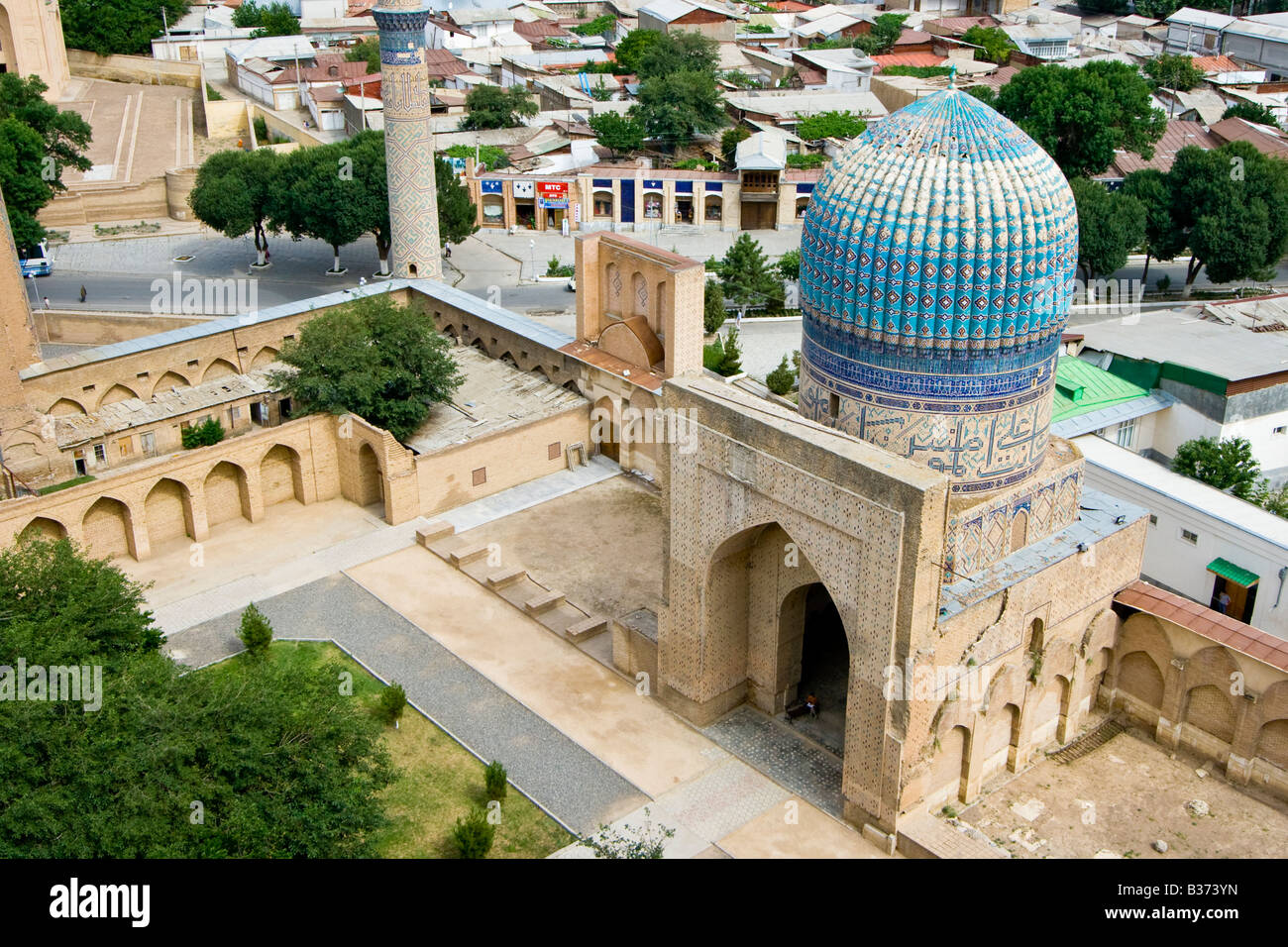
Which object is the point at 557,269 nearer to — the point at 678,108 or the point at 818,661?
the point at 678,108

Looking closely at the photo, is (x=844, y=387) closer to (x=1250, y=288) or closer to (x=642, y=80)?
(x=1250, y=288)

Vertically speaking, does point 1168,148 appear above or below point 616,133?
below

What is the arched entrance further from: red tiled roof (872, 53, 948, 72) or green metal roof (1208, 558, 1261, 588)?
red tiled roof (872, 53, 948, 72)

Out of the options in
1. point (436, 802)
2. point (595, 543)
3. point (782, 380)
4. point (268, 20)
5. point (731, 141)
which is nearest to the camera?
point (436, 802)

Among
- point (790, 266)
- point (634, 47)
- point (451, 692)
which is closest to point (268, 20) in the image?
point (634, 47)

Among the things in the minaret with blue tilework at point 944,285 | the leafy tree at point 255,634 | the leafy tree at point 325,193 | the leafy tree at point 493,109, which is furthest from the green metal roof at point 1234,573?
the leafy tree at point 493,109

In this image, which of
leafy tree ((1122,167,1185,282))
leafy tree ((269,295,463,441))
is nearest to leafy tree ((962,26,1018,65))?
leafy tree ((1122,167,1185,282))

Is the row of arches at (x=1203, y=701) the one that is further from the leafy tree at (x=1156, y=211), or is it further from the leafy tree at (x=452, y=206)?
the leafy tree at (x=452, y=206)

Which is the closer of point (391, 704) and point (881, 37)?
point (391, 704)
